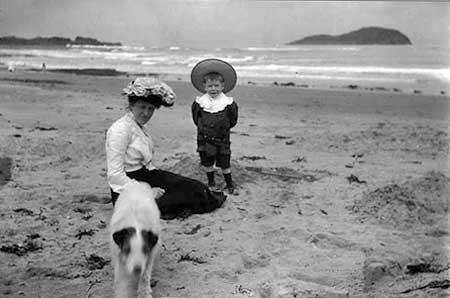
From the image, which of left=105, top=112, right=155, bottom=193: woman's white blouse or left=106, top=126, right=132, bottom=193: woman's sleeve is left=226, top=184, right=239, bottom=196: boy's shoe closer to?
left=105, top=112, right=155, bottom=193: woman's white blouse

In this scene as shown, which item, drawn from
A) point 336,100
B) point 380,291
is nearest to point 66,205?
point 380,291

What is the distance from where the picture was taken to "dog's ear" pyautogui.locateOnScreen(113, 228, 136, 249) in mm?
2812

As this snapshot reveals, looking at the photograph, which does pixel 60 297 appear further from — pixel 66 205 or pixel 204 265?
pixel 66 205

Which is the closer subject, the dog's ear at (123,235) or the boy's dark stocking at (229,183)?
the dog's ear at (123,235)

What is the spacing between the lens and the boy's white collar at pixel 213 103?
5.47 meters

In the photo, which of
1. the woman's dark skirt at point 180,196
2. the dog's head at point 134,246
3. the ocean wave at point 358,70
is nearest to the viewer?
the dog's head at point 134,246

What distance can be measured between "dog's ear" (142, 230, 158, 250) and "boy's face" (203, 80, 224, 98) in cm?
285

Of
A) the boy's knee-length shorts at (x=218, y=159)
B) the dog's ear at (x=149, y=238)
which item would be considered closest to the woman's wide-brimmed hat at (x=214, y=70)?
the boy's knee-length shorts at (x=218, y=159)

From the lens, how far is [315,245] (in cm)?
413

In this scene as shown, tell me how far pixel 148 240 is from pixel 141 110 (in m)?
1.47

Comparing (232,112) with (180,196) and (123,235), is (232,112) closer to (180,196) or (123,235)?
(180,196)

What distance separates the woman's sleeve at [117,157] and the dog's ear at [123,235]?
1.04 m

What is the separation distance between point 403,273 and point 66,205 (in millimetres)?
3105

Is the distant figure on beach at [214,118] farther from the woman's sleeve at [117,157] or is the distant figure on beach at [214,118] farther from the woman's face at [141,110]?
the woman's sleeve at [117,157]
